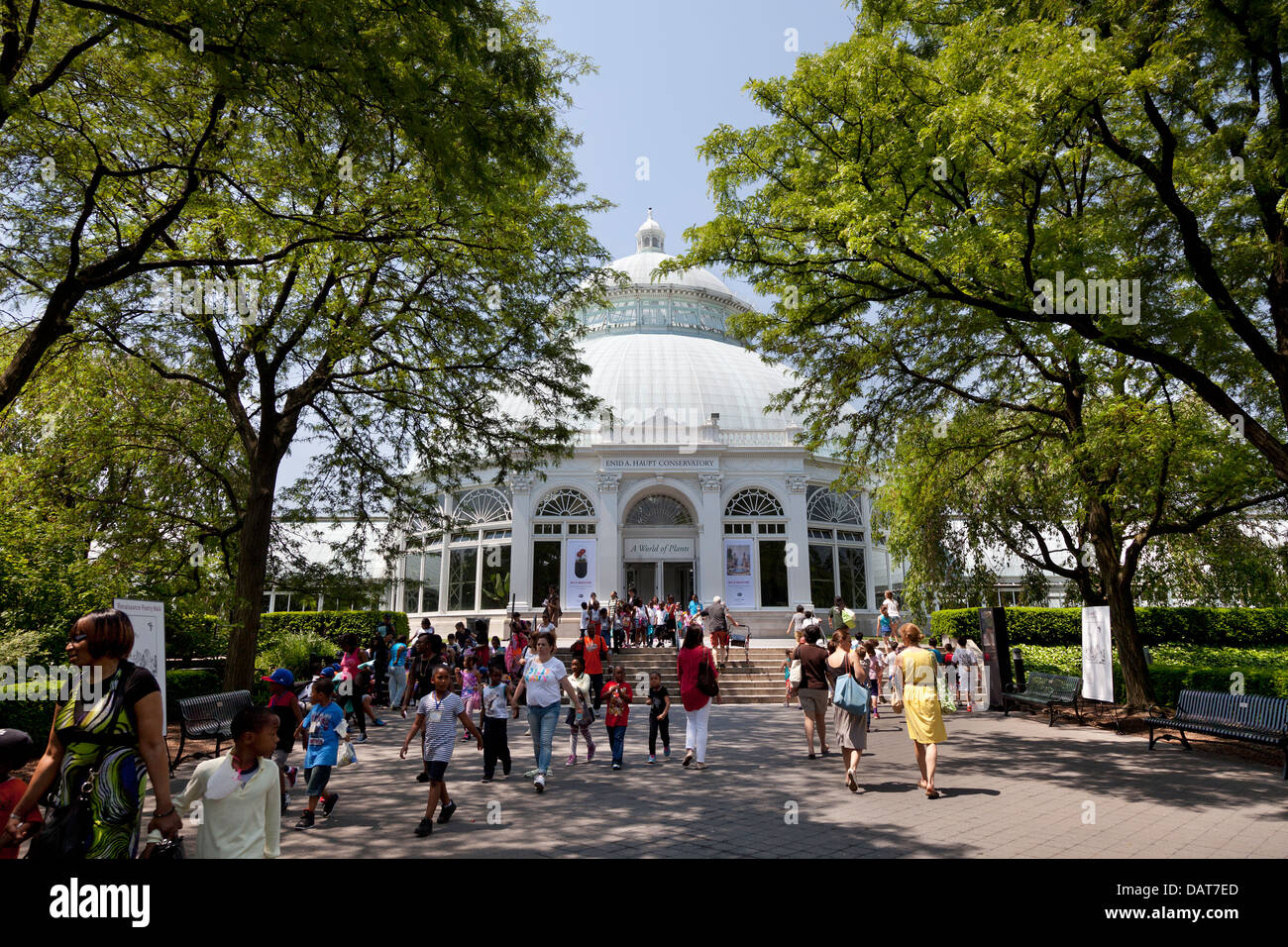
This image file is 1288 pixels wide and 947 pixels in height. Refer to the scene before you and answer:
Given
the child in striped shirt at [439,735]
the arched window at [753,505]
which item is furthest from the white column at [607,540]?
the child in striped shirt at [439,735]

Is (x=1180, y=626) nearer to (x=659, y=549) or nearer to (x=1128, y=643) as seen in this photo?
(x=1128, y=643)

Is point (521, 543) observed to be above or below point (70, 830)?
above

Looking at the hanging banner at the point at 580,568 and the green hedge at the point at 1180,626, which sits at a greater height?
the hanging banner at the point at 580,568

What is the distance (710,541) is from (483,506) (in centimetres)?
930

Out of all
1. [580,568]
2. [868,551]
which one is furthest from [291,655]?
[868,551]

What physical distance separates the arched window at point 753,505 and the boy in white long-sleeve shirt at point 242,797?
24.8 m

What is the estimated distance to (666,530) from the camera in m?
28.3

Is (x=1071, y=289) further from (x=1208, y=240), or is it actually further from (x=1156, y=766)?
(x=1156, y=766)

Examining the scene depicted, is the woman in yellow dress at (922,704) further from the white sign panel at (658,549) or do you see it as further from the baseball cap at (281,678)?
the white sign panel at (658,549)

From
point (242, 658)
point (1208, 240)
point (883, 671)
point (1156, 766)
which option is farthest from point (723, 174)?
point (883, 671)

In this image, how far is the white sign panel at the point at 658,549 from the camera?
28078 mm

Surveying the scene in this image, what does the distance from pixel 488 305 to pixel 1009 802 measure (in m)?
10.5

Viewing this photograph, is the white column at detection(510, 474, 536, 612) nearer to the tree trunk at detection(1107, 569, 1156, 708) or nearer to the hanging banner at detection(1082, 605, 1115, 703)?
the hanging banner at detection(1082, 605, 1115, 703)

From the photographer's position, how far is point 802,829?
641 centimetres
